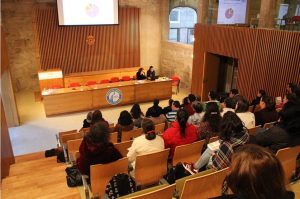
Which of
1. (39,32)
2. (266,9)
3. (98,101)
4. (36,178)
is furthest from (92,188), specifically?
(39,32)

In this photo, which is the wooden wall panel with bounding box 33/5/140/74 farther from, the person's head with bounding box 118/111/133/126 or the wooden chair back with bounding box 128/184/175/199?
the wooden chair back with bounding box 128/184/175/199

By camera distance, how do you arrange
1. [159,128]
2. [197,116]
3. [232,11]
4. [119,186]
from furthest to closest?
[232,11] → [159,128] → [197,116] → [119,186]

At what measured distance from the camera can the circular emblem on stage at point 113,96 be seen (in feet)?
30.9

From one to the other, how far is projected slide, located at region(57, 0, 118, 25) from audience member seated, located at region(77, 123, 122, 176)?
8654 mm

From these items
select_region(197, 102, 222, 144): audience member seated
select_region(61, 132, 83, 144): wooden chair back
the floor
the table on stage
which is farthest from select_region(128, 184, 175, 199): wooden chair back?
the table on stage

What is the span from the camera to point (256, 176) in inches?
47.3

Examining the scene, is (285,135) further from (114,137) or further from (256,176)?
(114,137)

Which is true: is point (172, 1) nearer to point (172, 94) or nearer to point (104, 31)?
point (104, 31)

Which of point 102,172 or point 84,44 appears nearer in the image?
point 102,172

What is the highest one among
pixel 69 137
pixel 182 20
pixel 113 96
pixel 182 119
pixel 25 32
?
pixel 182 20

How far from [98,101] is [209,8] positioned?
605 cm

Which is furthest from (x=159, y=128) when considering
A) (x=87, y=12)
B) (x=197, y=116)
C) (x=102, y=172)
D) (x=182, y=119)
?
(x=87, y=12)

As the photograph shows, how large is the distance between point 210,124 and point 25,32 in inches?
362

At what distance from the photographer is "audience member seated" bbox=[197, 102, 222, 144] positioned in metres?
4.17
